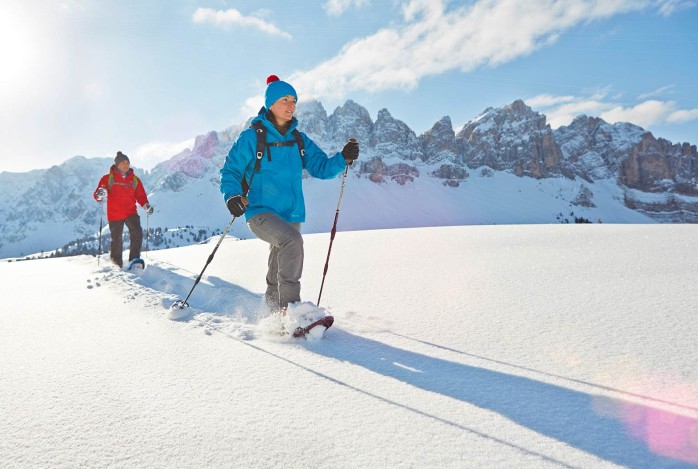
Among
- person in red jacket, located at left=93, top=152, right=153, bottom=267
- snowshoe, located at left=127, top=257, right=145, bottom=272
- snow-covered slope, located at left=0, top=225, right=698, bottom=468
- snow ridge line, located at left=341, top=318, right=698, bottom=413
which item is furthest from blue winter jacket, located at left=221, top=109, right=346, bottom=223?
person in red jacket, located at left=93, top=152, right=153, bottom=267

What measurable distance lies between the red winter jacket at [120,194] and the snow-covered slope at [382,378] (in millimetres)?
4852

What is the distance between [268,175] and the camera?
13.9 ft

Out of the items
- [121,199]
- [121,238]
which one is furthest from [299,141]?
[121,238]

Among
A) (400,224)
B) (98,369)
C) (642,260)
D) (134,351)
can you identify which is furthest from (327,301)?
(400,224)

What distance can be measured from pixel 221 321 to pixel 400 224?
193 metres

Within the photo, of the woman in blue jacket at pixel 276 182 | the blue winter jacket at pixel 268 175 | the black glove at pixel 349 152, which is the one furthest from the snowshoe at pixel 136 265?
the black glove at pixel 349 152

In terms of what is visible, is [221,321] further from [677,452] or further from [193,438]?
[677,452]

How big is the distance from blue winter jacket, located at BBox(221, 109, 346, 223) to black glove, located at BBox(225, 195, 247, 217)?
0.13m

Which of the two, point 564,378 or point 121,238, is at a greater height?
point 121,238

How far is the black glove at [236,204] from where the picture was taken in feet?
12.2

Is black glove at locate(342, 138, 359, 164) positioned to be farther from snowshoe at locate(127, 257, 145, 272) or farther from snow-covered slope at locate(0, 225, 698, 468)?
snowshoe at locate(127, 257, 145, 272)

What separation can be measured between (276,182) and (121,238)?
268 inches

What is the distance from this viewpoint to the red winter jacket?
9.09 m

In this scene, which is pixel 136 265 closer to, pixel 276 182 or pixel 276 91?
pixel 276 182
